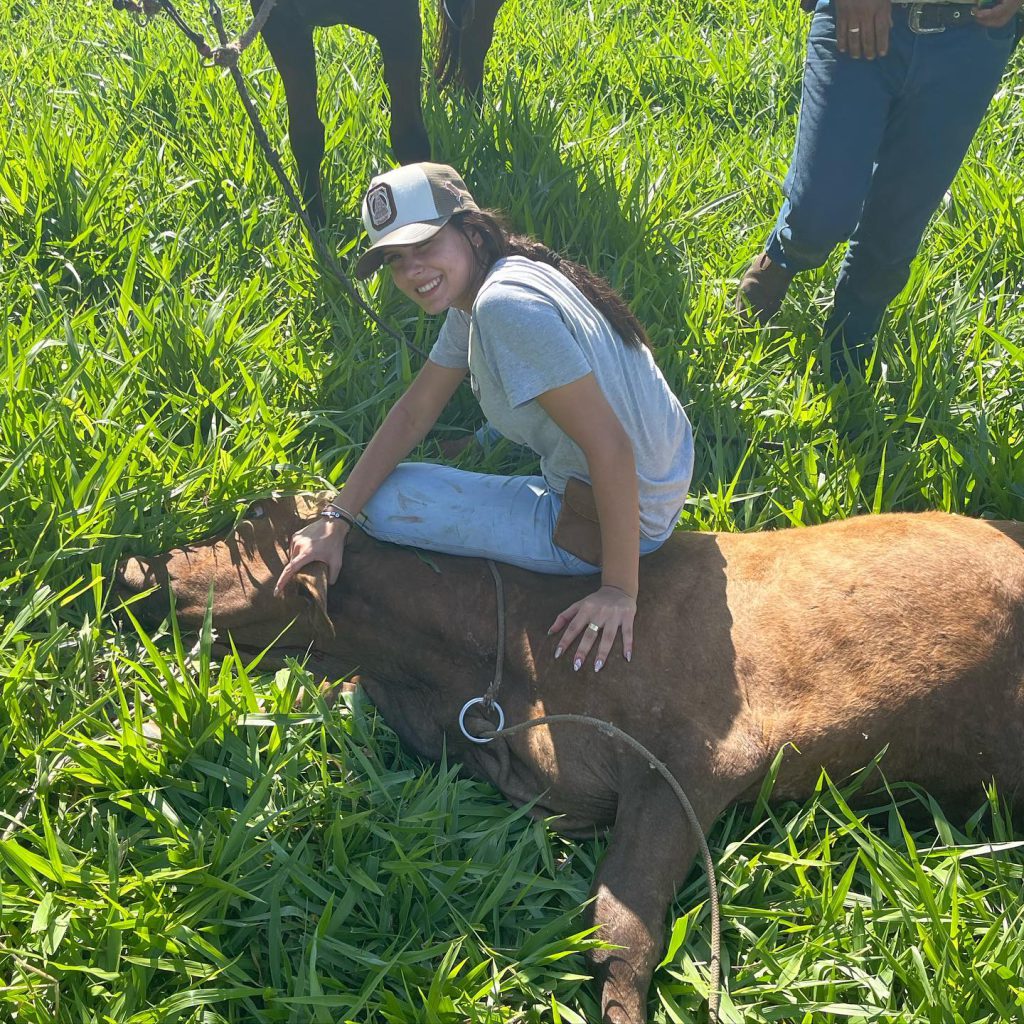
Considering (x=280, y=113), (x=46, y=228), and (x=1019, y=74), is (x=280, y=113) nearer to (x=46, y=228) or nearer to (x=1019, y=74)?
(x=46, y=228)

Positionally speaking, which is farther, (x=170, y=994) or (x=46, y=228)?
(x=46, y=228)

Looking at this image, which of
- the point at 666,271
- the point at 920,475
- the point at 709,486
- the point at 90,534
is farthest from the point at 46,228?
the point at 920,475

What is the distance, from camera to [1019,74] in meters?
4.89

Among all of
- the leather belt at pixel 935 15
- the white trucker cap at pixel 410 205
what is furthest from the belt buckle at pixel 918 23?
the white trucker cap at pixel 410 205

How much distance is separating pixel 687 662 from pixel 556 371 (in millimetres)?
711

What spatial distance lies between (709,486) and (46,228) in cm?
233

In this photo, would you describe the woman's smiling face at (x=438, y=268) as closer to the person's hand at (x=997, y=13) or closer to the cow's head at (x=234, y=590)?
the cow's head at (x=234, y=590)

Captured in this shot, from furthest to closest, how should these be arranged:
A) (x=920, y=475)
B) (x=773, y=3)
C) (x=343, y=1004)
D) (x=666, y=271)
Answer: (x=773, y=3) → (x=666, y=271) → (x=920, y=475) → (x=343, y=1004)

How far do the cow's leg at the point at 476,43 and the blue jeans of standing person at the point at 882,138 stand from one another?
64.6 inches

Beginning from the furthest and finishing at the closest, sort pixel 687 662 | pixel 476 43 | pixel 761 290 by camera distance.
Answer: pixel 476 43
pixel 761 290
pixel 687 662

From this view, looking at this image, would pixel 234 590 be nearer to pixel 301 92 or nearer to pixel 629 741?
pixel 629 741

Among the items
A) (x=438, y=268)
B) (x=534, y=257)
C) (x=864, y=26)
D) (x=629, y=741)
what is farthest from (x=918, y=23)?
(x=629, y=741)

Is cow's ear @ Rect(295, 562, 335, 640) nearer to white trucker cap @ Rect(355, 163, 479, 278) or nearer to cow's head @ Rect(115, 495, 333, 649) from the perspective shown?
cow's head @ Rect(115, 495, 333, 649)

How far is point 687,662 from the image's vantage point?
2311 mm
